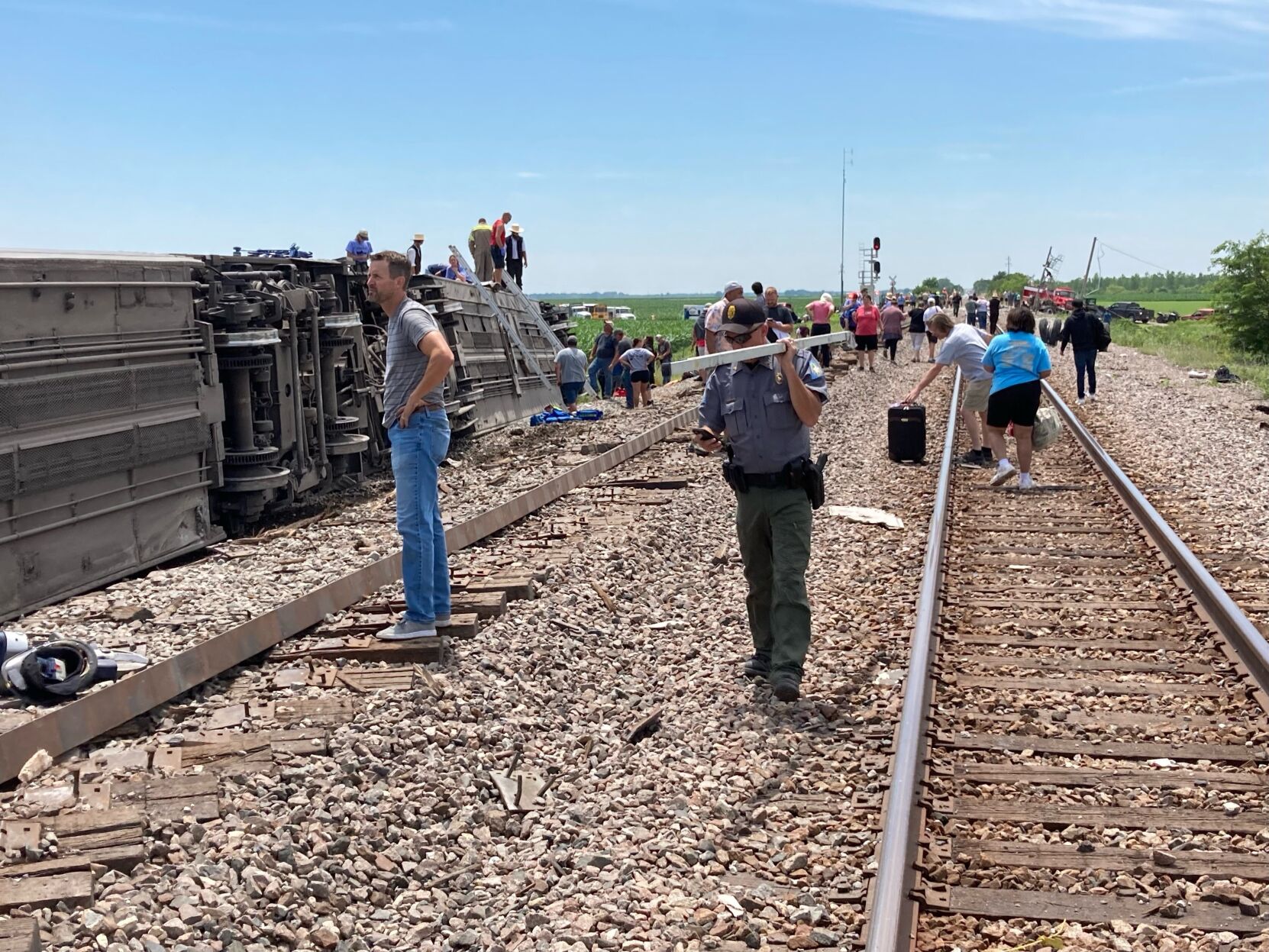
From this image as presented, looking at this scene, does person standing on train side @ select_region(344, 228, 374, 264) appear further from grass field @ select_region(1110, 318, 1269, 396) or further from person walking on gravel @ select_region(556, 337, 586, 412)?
grass field @ select_region(1110, 318, 1269, 396)

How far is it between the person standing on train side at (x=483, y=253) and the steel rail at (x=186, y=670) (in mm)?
15591

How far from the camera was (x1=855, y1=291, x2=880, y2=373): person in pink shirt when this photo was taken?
30766 millimetres

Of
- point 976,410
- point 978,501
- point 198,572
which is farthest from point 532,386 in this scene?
point 198,572

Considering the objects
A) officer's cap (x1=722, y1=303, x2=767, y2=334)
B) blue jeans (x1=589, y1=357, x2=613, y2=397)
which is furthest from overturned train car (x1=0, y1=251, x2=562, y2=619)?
blue jeans (x1=589, y1=357, x2=613, y2=397)

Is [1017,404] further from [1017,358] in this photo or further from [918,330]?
[918,330]

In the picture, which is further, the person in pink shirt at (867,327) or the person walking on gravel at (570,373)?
the person in pink shirt at (867,327)

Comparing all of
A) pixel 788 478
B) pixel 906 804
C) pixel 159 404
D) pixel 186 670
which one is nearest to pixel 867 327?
pixel 159 404

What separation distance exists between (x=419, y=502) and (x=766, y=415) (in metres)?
1.96

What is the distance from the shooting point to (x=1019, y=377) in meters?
13.0

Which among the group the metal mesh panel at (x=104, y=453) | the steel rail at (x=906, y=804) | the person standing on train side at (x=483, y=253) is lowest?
the steel rail at (x=906, y=804)

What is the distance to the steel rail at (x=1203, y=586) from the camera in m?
6.82

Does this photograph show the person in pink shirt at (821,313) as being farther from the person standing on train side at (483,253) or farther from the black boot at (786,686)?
the black boot at (786,686)

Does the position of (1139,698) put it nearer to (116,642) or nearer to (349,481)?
(116,642)

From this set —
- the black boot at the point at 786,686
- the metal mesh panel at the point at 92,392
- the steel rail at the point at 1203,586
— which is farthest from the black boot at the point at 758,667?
the metal mesh panel at the point at 92,392
